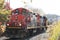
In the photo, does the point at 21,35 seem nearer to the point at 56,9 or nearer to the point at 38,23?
the point at 38,23

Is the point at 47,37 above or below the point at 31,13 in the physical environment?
below

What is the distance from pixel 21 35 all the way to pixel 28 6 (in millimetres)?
444

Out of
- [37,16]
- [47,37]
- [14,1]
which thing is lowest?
[47,37]

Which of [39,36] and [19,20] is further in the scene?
Result: [19,20]

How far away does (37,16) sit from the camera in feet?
11.2

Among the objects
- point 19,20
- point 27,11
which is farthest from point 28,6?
point 19,20

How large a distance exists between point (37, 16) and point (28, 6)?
20 cm

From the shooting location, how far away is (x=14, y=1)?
342 centimetres

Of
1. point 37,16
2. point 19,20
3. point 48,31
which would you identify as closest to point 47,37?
point 48,31

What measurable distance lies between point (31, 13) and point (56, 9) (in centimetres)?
38

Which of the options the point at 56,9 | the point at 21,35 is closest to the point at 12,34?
the point at 21,35

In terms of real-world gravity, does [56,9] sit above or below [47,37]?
above

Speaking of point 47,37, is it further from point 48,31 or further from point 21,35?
point 21,35

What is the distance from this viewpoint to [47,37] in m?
3.27
